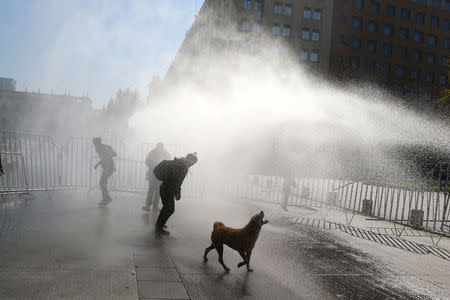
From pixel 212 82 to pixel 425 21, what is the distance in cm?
3292

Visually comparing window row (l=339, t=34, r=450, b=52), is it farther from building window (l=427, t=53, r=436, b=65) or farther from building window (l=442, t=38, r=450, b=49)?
building window (l=427, t=53, r=436, b=65)

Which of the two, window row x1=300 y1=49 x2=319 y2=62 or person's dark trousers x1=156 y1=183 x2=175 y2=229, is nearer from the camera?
person's dark trousers x1=156 y1=183 x2=175 y2=229

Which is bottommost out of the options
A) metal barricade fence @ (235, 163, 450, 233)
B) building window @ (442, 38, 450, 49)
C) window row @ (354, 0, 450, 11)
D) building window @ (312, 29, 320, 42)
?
metal barricade fence @ (235, 163, 450, 233)

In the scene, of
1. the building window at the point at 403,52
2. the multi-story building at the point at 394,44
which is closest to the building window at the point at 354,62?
the multi-story building at the point at 394,44

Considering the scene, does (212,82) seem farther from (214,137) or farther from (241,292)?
(241,292)

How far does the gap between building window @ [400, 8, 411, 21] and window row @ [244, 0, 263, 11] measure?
20279 millimetres

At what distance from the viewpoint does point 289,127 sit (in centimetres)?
3322

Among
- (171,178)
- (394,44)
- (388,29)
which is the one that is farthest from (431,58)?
(171,178)

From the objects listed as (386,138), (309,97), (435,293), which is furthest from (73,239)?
(386,138)

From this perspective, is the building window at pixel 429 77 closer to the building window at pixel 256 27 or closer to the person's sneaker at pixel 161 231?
the building window at pixel 256 27

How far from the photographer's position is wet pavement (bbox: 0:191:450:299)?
417 centimetres

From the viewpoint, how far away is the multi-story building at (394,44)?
158ft

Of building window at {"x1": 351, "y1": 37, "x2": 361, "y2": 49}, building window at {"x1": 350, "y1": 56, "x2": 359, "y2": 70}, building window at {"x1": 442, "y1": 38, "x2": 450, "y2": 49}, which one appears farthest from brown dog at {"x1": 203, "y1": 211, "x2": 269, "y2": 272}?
building window at {"x1": 442, "y1": 38, "x2": 450, "y2": 49}

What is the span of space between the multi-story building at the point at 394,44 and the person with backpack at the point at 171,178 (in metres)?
43.8
